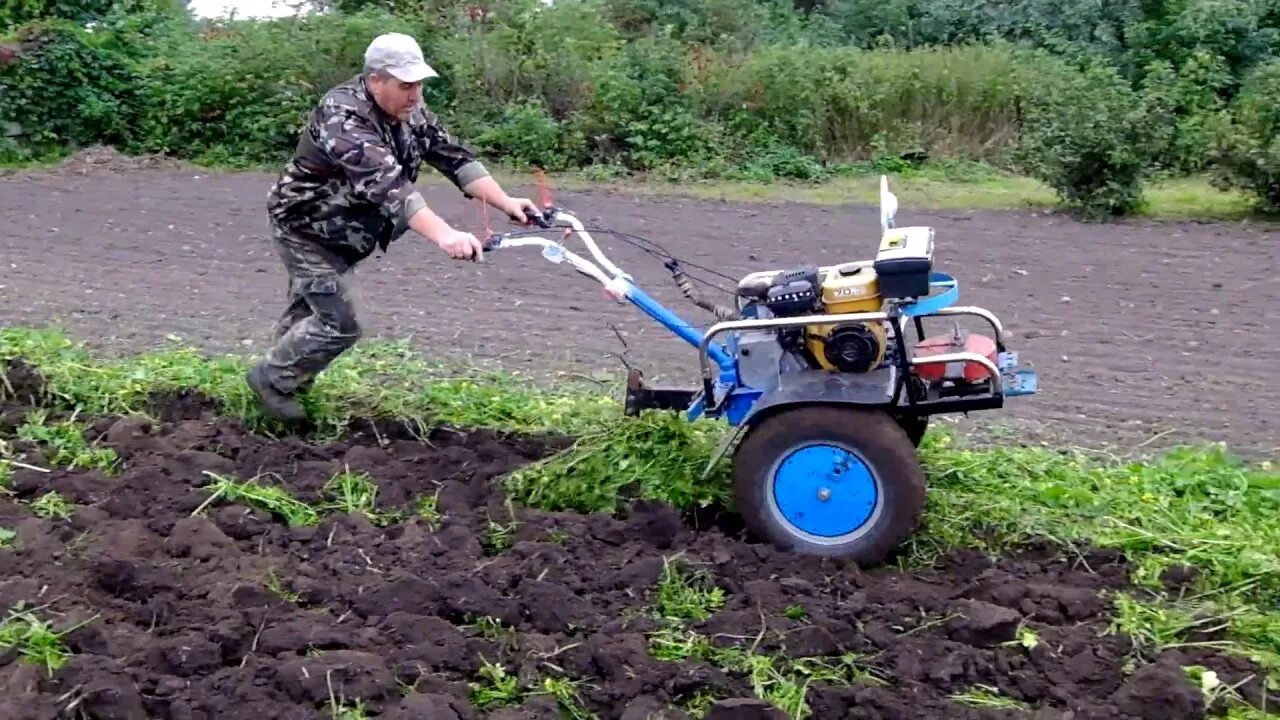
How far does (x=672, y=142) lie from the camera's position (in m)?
15.9

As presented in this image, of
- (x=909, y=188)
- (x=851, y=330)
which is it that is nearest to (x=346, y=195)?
(x=851, y=330)

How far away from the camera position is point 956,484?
18.7ft

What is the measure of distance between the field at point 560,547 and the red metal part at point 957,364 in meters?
0.62

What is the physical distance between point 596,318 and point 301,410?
2782 millimetres

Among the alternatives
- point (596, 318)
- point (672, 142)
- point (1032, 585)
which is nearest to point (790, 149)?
point (672, 142)

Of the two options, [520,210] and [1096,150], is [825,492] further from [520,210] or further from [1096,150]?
[1096,150]

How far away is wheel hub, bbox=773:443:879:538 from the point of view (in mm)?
4961

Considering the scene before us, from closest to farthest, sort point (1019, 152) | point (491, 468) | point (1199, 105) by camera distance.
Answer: point (491, 468)
point (1019, 152)
point (1199, 105)

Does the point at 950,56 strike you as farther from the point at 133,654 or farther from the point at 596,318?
the point at 133,654

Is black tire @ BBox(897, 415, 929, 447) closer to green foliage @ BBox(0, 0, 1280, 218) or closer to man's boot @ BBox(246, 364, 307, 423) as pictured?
man's boot @ BBox(246, 364, 307, 423)

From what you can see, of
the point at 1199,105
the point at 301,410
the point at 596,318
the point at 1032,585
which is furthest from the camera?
the point at 1199,105

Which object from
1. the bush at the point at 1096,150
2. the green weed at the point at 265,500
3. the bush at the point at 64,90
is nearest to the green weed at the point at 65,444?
the green weed at the point at 265,500

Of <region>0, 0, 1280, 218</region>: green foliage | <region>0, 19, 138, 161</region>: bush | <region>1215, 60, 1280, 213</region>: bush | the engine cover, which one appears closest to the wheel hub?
the engine cover

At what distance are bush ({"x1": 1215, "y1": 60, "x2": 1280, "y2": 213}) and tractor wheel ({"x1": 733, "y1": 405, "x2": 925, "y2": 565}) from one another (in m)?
8.56
